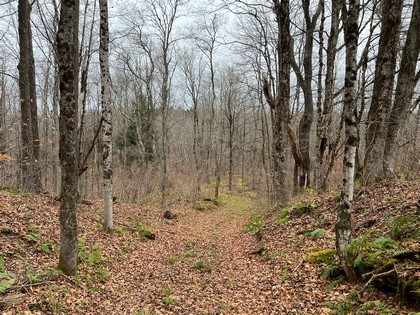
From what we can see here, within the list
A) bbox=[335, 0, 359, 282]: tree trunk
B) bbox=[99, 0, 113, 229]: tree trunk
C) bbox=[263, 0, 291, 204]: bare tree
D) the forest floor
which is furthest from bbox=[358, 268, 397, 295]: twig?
bbox=[99, 0, 113, 229]: tree trunk

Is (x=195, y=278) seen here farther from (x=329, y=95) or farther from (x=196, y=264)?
(x=329, y=95)

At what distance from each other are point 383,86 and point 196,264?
7.26m

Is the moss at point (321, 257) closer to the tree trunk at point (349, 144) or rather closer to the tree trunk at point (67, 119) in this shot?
the tree trunk at point (349, 144)

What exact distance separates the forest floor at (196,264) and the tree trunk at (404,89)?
1049mm

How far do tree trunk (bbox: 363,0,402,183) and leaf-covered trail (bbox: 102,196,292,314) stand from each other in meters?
4.28

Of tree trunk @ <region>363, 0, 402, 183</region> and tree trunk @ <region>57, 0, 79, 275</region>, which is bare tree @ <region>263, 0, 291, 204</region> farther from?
tree trunk @ <region>57, 0, 79, 275</region>

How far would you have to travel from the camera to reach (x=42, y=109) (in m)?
26.5

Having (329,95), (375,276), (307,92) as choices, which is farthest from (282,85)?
(375,276)

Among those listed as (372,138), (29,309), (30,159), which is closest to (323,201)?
(372,138)

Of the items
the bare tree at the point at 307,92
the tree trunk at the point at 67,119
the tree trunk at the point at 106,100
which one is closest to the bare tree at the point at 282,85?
the bare tree at the point at 307,92

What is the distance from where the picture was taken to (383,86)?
8.00 meters

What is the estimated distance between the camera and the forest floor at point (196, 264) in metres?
4.39

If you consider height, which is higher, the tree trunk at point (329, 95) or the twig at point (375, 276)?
the tree trunk at point (329, 95)

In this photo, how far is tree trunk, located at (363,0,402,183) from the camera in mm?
7664
